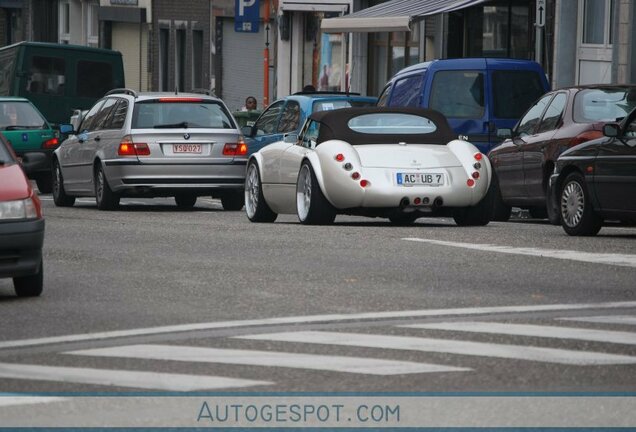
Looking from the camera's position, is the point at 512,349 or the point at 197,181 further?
the point at 197,181

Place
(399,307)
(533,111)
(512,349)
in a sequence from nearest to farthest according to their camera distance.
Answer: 1. (512,349)
2. (399,307)
3. (533,111)

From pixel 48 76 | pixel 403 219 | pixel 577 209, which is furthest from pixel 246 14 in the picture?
pixel 577 209

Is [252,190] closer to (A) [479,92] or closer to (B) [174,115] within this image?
(B) [174,115]

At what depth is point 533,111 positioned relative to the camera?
21219 mm

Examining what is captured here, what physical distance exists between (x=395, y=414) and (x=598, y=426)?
2.54 feet

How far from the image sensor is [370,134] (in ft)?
62.3

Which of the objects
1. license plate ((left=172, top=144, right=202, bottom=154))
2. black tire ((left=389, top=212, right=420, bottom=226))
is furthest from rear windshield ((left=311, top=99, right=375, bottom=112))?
black tire ((left=389, top=212, right=420, bottom=226))

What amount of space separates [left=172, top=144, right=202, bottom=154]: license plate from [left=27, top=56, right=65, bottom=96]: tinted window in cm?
1461

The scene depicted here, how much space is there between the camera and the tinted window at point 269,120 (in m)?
26.8

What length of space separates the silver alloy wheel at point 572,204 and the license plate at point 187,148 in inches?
272

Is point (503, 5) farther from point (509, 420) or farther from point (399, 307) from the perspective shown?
point (509, 420)

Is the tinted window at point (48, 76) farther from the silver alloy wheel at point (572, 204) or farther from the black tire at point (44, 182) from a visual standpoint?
the silver alloy wheel at point (572, 204)

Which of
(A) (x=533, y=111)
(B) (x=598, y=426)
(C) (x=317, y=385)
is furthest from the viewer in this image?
(A) (x=533, y=111)

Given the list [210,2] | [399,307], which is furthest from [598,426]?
[210,2]
